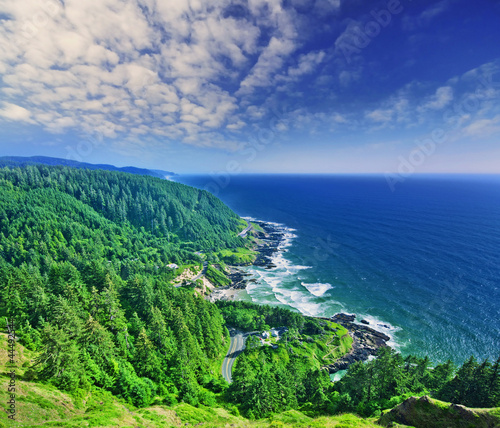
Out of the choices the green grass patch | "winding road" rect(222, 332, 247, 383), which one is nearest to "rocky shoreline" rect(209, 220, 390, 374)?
the green grass patch

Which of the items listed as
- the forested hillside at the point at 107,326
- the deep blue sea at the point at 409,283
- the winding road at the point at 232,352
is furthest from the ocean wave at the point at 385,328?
the forested hillside at the point at 107,326

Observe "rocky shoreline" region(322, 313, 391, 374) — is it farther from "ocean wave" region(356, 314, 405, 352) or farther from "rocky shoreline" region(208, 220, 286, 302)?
"rocky shoreline" region(208, 220, 286, 302)

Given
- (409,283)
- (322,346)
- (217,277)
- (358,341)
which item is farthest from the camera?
(217,277)

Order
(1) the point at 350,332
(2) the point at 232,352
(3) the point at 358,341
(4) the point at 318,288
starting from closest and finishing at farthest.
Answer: (2) the point at 232,352 → (3) the point at 358,341 → (1) the point at 350,332 → (4) the point at 318,288

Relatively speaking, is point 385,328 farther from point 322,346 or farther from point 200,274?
point 200,274

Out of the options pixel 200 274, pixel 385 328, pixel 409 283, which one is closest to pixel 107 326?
pixel 200 274

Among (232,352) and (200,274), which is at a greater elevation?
(200,274)
